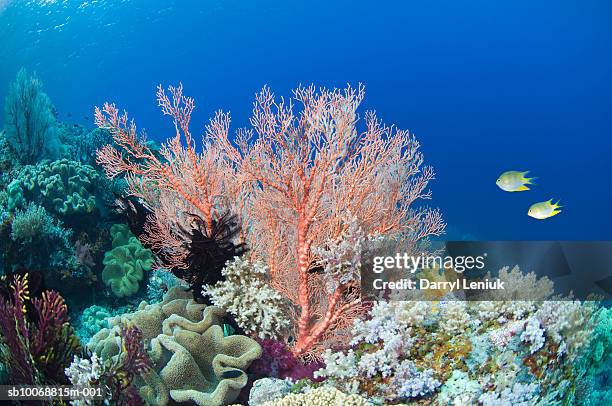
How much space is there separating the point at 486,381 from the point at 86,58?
29.3 metres

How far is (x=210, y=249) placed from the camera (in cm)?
466

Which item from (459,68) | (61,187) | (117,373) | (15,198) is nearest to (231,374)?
(117,373)

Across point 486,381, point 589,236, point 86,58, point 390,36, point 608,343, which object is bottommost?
point 486,381

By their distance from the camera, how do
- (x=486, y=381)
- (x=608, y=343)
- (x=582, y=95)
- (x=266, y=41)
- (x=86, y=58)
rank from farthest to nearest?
Result: (x=86, y=58) → (x=266, y=41) → (x=582, y=95) → (x=608, y=343) → (x=486, y=381)

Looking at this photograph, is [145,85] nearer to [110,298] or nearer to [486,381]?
[110,298]

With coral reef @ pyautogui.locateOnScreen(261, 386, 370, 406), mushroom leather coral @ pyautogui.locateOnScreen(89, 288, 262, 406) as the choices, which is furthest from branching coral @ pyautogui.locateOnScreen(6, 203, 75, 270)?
coral reef @ pyautogui.locateOnScreen(261, 386, 370, 406)

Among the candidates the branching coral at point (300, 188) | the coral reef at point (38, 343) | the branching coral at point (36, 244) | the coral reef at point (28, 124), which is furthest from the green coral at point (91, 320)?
the coral reef at point (28, 124)

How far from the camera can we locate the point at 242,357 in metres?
3.95

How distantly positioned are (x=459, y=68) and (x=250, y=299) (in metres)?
21.7

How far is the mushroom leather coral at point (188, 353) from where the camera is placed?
12.1ft

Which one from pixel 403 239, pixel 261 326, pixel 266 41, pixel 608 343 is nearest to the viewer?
pixel 608 343

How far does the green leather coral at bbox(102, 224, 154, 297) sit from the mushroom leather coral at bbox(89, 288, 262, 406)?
2075 millimetres

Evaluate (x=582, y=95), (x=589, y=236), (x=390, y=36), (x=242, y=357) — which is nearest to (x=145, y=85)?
(x=390, y=36)

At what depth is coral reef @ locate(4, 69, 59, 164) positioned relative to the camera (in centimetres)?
891
